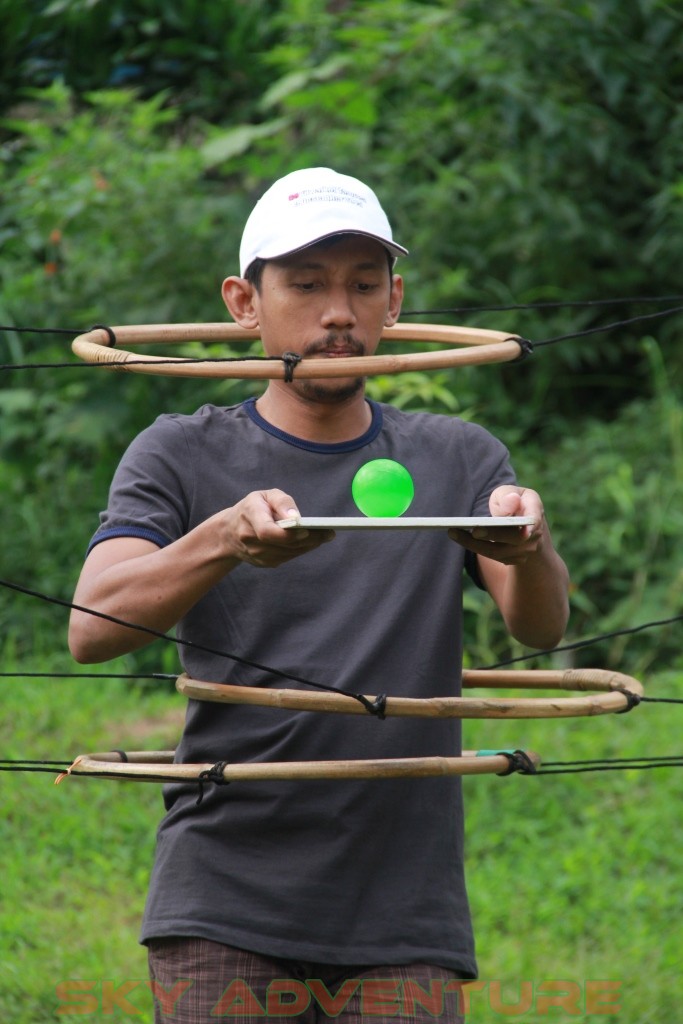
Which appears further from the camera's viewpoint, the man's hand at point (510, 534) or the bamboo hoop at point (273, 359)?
the bamboo hoop at point (273, 359)

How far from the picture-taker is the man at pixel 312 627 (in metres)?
2.06

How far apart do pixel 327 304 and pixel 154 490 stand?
43 cm

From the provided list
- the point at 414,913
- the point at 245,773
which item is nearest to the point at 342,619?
the point at 245,773

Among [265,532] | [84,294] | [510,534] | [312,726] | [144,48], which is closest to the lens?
[265,532]

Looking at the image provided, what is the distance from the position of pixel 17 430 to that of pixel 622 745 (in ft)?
9.30

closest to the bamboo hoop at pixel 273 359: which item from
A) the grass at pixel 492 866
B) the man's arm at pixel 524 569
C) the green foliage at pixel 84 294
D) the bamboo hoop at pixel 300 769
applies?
the man's arm at pixel 524 569

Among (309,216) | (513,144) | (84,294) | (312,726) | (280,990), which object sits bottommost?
(84,294)

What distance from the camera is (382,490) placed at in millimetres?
2080

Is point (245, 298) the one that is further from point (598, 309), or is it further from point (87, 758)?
point (598, 309)

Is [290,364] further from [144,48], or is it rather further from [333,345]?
[144,48]

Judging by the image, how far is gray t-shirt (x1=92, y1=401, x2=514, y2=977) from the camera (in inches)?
83.1

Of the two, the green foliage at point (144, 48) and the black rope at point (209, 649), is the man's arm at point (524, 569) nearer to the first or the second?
the black rope at point (209, 649)

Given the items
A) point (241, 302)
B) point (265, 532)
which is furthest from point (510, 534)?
point (241, 302)

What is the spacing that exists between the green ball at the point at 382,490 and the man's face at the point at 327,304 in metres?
0.25
